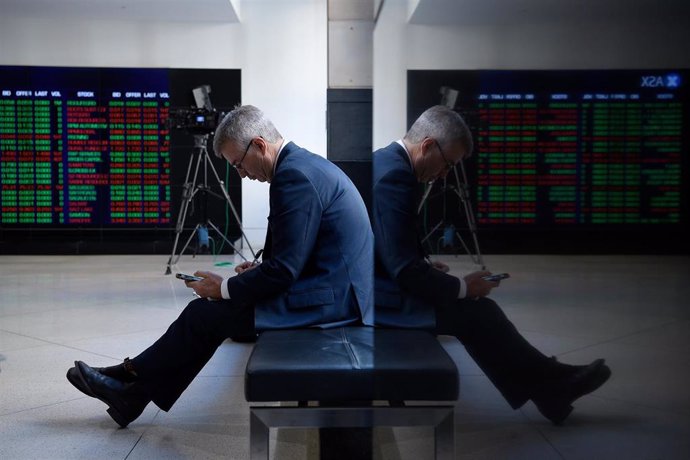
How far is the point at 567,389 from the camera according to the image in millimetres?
436

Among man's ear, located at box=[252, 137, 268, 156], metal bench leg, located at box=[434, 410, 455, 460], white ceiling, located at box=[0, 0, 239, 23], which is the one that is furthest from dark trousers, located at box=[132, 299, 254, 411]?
white ceiling, located at box=[0, 0, 239, 23]

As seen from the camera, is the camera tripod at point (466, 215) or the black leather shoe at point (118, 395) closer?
the camera tripod at point (466, 215)

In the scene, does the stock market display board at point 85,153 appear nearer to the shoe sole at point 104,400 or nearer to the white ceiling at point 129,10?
the white ceiling at point 129,10

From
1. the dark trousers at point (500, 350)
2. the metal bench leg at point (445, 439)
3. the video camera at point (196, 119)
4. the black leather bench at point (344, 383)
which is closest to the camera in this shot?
the dark trousers at point (500, 350)

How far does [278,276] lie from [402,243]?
37.5 inches

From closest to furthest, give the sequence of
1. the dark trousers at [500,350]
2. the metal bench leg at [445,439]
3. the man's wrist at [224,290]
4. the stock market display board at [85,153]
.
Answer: the dark trousers at [500,350] → the metal bench leg at [445,439] → the man's wrist at [224,290] → the stock market display board at [85,153]

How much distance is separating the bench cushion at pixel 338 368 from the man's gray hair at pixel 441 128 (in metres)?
0.32

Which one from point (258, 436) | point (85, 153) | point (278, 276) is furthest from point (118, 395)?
point (85, 153)

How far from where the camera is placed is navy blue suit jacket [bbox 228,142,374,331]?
1350 mm

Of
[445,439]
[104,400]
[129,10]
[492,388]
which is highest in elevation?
[129,10]

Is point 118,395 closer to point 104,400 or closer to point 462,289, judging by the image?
point 104,400

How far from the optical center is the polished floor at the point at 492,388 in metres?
0.39

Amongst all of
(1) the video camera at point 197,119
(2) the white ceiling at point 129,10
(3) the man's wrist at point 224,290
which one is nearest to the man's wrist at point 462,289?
(3) the man's wrist at point 224,290

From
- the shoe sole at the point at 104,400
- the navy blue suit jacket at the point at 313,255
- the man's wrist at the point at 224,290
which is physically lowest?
the shoe sole at the point at 104,400
